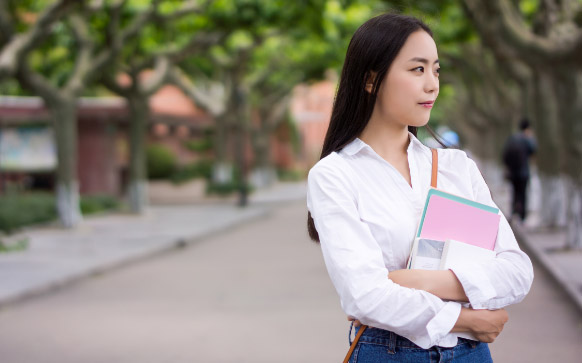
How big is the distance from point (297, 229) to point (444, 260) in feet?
55.8

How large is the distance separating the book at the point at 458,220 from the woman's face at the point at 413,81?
240mm

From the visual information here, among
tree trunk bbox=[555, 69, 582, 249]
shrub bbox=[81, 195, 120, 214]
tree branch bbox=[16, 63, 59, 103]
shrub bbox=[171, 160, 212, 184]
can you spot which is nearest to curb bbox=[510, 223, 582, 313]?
tree trunk bbox=[555, 69, 582, 249]

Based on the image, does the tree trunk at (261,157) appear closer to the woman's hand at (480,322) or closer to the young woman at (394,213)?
the young woman at (394,213)

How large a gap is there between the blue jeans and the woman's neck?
1.64 ft

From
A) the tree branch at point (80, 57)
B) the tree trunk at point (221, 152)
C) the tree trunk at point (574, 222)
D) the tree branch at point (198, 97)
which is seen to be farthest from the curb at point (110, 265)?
the tree trunk at point (221, 152)

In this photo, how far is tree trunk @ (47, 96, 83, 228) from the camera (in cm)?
1800

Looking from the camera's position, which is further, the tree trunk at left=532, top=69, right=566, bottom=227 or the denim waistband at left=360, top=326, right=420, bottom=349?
the tree trunk at left=532, top=69, right=566, bottom=227

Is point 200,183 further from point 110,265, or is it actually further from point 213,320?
point 213,320

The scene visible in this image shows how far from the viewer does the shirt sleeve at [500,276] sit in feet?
7.01

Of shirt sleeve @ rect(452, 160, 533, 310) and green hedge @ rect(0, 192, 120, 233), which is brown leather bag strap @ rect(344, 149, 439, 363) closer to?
shirt sleeve @ rect(452, 160, 533, 310)

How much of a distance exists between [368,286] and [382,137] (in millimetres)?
476

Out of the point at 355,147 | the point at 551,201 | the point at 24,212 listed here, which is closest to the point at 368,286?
the point at 355,147

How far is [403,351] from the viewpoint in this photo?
7.23ft

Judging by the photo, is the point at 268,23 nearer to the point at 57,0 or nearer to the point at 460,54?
the point at 57,0
